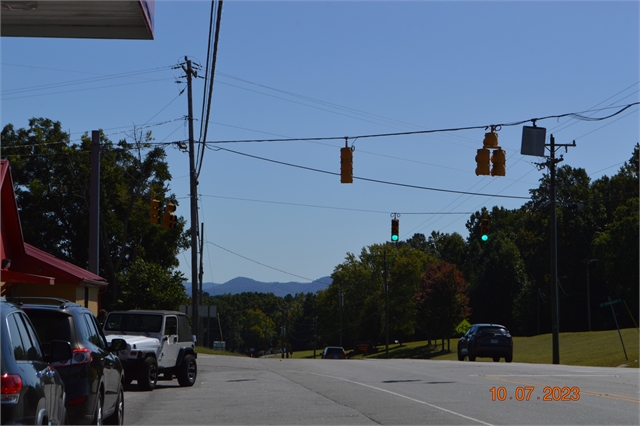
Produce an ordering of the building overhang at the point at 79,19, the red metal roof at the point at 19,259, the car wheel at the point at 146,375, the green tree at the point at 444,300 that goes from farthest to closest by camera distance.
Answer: the green tree at the point at 444,300
the red metal roof at the point at 19,259
the car wheel at the point at 146,375
the building overhang at the point at 79,19

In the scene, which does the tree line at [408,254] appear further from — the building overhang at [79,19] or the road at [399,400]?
the building overhang at [79,19]

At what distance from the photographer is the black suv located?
32.2 ft

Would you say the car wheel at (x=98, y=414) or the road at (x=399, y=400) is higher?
the car wheel at (x=98, y=414)

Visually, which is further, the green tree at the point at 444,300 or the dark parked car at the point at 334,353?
the green tree at the point at 444,300

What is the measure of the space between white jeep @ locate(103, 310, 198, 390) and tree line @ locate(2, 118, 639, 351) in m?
21.7

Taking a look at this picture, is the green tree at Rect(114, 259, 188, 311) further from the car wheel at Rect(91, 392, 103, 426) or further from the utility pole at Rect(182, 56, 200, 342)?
the car wheel at Rect(91, 392, 103, 426)

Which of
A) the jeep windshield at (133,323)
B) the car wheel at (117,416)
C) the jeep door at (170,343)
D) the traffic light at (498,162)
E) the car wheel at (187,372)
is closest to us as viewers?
the car wheel at (117,416)

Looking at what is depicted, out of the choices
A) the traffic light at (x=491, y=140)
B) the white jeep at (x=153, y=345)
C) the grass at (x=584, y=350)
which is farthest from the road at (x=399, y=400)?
the grass at (x=584, y=350)

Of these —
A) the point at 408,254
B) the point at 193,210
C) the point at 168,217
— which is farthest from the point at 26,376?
the point at 408,254

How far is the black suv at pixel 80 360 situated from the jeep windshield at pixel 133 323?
28.7ft

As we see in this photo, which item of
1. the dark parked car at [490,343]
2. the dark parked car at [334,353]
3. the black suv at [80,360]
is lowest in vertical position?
the dark parked car at [334,353]

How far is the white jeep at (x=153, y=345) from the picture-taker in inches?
727

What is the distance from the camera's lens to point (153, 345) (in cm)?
1911

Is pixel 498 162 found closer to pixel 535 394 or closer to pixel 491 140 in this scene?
pixel 491 140
